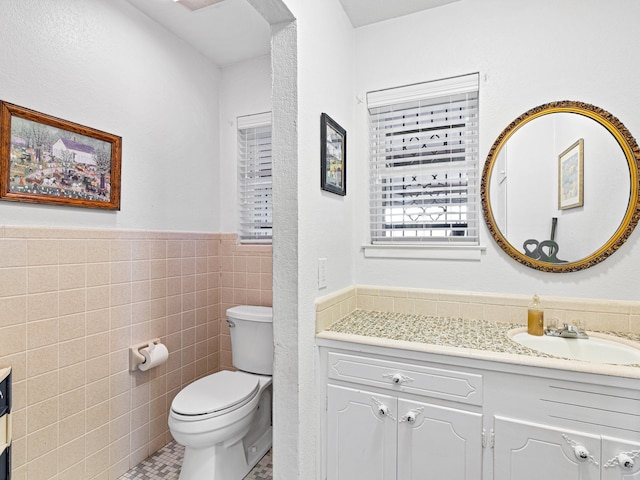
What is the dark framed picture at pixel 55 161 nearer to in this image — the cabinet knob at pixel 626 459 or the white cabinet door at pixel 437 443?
the white cabinet door at pixel 437 443

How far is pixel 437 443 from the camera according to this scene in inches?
51.3

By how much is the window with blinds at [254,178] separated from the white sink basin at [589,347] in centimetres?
167

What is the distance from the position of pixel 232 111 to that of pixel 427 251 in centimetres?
178

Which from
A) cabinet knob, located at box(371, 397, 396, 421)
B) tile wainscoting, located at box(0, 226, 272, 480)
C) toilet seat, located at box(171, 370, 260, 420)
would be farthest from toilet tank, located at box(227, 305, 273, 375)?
cabinet knob, located at box(371, 397, 396, 421)

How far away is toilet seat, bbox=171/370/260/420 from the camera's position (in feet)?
5.31

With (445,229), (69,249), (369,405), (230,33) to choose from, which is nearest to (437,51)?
(445,229)

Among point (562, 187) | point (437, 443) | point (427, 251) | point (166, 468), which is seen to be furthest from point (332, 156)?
point (166, 468)

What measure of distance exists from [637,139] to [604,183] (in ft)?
0.74

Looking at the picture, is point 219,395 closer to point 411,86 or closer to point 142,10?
point 411,86

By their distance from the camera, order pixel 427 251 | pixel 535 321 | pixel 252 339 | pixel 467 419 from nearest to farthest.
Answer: pixel 467 419
pixel 535 321
pixel 427 251
pixel 252 339

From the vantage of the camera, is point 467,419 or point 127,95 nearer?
point 467,419

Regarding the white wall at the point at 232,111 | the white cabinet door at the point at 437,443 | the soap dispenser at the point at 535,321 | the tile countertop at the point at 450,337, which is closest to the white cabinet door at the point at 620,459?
the tile countertop at the point at 450,337

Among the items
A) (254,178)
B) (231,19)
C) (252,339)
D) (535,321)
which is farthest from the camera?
(254,178)

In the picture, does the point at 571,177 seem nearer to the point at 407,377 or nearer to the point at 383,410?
the point at 407,377
